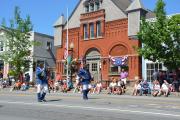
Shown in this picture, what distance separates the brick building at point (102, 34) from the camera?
35.7 meters

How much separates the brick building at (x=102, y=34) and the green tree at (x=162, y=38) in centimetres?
717

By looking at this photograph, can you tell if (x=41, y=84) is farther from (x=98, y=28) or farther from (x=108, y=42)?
(x=98, y=28)

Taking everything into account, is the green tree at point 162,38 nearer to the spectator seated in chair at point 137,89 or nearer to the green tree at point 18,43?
the spectator seated in chair at point 137,89

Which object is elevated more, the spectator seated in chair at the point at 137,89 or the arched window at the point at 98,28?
the arched window at the point at 98,28

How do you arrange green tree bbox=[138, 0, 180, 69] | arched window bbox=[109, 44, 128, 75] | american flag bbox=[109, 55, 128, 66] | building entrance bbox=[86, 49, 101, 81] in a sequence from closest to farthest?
green tree bbox=[138, 0, 180, 69], american flag bbox=[109, 55, 128, 66], arched window bbox=[109, 44, 128, 75], building entrance bbox=[86, 49, 101, 81]

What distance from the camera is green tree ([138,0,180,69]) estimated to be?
26594 mm

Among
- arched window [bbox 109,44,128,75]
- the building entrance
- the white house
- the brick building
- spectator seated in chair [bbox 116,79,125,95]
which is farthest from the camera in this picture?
the white house

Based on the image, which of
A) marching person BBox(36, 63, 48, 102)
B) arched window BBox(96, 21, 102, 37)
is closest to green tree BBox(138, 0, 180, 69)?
arched window BBox(96, 21, 102, 37)

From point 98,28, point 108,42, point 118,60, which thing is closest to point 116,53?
point 118,60

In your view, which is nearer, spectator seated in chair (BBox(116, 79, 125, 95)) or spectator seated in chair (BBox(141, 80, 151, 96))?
spectator seated in chair (BBox(141, 80, 151, 96))

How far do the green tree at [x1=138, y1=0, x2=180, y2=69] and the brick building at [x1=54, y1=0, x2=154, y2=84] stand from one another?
7175 millimetres

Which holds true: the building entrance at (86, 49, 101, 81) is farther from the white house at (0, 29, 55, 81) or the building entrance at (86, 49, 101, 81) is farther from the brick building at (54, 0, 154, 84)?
the white house at (0, 29, 55, 81)

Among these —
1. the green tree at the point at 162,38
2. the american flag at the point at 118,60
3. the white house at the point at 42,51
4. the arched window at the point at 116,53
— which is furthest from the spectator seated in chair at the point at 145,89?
the white house at the point at 42,51

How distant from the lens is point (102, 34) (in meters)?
38.5
